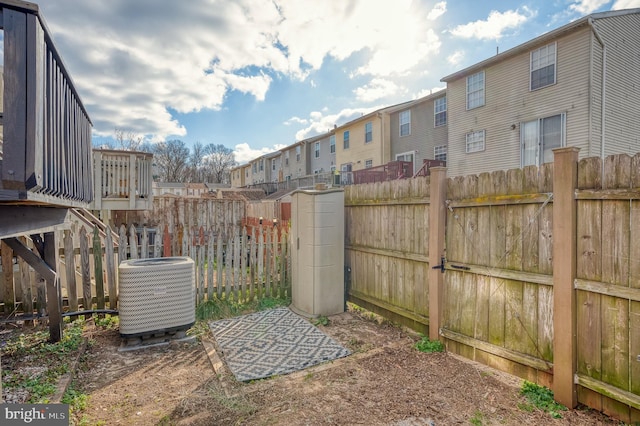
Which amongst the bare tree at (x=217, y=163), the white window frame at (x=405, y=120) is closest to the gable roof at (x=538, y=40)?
the white window frame at (x=405, y=120)

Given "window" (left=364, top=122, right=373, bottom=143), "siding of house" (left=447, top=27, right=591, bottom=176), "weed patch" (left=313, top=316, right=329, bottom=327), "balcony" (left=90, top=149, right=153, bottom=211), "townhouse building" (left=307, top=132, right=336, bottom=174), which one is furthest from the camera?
"townhouse building" (left=307, top=132, right=336, bottom=174)

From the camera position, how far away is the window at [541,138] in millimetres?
10852

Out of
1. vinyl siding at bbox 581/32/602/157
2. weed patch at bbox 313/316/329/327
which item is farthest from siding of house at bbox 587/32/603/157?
weed patch at bbox 313/316/329/327

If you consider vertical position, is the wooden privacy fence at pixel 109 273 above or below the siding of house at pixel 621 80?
below

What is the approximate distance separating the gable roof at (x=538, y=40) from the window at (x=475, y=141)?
8.58ft

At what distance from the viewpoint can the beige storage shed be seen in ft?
16.6

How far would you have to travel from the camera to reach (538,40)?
1100 centimetres

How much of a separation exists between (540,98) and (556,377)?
11.6 m

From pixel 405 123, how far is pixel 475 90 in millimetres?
4973

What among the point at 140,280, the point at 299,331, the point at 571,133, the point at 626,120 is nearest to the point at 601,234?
the point at 299,331

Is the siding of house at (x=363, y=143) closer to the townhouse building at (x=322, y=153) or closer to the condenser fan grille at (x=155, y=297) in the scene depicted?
the townhouse building at (x=322, y=153)

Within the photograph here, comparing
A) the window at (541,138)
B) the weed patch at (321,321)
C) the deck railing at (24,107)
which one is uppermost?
the window at (541,138)

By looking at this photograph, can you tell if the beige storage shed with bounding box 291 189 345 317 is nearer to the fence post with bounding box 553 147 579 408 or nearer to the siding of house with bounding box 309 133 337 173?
the fence post with bounding box 553 147 579 408

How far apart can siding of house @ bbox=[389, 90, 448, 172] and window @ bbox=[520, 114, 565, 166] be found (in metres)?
4.51
